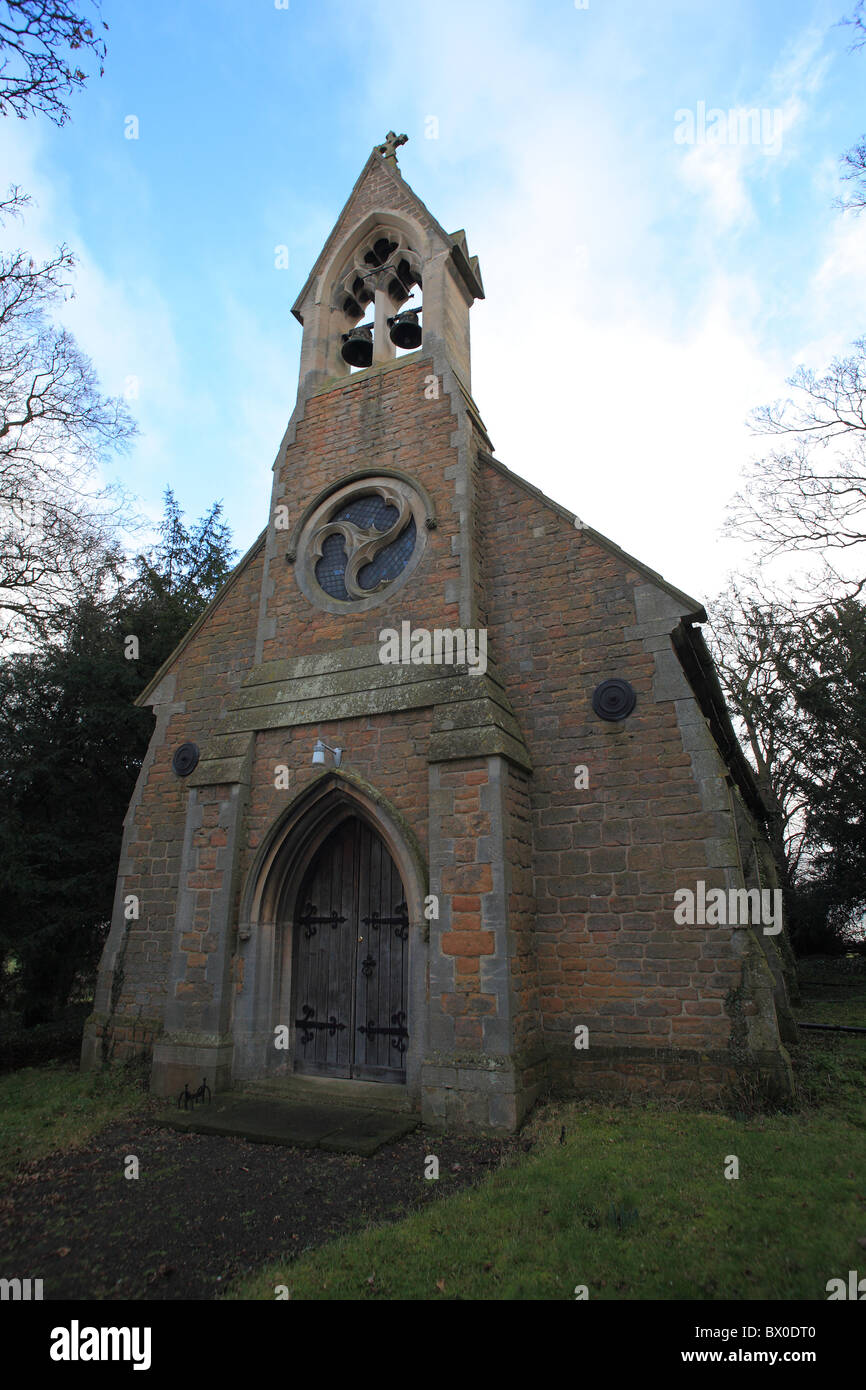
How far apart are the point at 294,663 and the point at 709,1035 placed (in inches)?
239

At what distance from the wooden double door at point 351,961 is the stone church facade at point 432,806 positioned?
0.03 meters

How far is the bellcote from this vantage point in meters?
10.4

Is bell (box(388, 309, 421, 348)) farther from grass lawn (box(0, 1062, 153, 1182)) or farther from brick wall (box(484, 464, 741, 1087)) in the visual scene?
grass lawn (box(0, 1062, 153, 1182))

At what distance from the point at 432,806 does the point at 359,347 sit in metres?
7.49

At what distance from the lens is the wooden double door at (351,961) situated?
7.60 m

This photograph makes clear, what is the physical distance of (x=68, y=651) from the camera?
12594 mm

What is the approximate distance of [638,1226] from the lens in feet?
13.4

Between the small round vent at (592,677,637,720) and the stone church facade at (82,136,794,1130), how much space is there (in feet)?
0.11

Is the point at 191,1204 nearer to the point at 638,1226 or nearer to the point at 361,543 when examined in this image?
the point at 638,1226

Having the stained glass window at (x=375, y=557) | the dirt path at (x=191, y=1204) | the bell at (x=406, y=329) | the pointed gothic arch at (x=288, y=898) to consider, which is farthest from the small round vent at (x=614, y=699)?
the bell at (x=406, y=329)

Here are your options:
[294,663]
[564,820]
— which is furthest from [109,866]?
[564,820]

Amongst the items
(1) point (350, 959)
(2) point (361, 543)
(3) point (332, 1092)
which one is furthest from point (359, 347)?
(3) point (332, 1092)

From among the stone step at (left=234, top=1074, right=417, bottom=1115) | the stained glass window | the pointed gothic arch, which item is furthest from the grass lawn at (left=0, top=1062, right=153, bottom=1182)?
the stained glass window

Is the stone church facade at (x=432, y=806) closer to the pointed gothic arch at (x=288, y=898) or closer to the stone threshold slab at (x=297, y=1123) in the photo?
the pointed gothic arch at (x=288, y=898)
